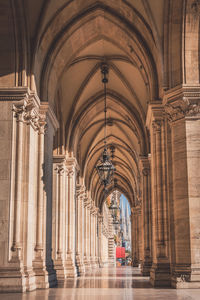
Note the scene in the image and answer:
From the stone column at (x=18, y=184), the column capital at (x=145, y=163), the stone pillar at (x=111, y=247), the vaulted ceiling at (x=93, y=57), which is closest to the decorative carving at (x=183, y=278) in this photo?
the stone column at (x=18, y=184)

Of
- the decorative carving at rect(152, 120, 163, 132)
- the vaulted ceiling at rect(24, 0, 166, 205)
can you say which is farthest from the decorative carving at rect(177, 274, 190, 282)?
the vaulted ceiling at rect(24, 0, 166, 205)

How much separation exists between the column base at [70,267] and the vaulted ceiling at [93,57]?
4.98 m

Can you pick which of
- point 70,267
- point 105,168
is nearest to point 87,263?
point 70,267

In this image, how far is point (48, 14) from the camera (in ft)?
46.7

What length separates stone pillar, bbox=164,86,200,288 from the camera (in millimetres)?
11617

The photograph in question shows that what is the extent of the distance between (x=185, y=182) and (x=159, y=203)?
200 cm

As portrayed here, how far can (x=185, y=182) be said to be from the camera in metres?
12.1

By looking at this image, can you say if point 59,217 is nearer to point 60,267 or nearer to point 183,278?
point 60,267

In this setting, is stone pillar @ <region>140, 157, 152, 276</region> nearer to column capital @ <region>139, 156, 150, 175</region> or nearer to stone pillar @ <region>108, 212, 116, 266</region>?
column capital @ <region>139, 156, 150, 175</region>

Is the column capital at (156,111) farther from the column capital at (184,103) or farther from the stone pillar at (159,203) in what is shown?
the column capital at (184,103)

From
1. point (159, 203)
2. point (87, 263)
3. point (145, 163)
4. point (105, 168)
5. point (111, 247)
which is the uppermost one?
point (145, 163)

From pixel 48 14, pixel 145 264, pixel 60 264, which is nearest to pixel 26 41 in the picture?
pixel 48 14

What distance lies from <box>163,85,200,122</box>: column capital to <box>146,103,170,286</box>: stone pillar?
5.67ft

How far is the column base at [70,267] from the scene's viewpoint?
2008 centimetres
